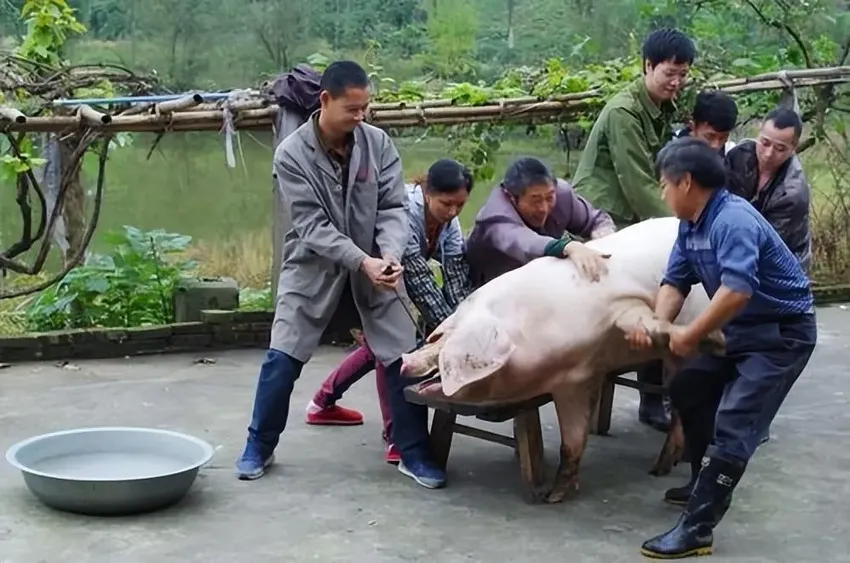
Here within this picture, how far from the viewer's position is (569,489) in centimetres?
437

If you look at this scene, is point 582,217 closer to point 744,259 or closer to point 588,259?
point 588,259

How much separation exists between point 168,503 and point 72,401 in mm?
1716

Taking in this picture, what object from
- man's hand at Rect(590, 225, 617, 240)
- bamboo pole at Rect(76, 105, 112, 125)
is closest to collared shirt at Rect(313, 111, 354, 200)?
man's hand at Rect(590, 225, 617, 240)

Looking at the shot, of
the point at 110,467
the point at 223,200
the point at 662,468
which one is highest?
the point at 223,200

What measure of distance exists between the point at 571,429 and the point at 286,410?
107 cm

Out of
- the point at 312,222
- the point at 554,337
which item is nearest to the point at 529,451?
the point at 554,337

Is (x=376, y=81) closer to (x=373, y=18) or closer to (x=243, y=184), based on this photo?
(x=243, y=184)

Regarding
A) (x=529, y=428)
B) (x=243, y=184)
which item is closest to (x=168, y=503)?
(x=529, y=428)

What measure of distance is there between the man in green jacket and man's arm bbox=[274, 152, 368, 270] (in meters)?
1.28

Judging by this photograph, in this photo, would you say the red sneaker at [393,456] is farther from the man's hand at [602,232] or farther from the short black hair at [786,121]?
the short black hair at [786,121]

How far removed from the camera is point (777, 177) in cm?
492

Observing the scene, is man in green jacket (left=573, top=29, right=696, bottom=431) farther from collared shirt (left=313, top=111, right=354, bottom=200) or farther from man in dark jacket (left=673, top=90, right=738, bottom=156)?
collared shirt (left=313, top=111, right=354, bottom=200)

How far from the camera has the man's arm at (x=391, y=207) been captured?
14.6 feet

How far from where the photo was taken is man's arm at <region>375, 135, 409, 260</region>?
4441mm
